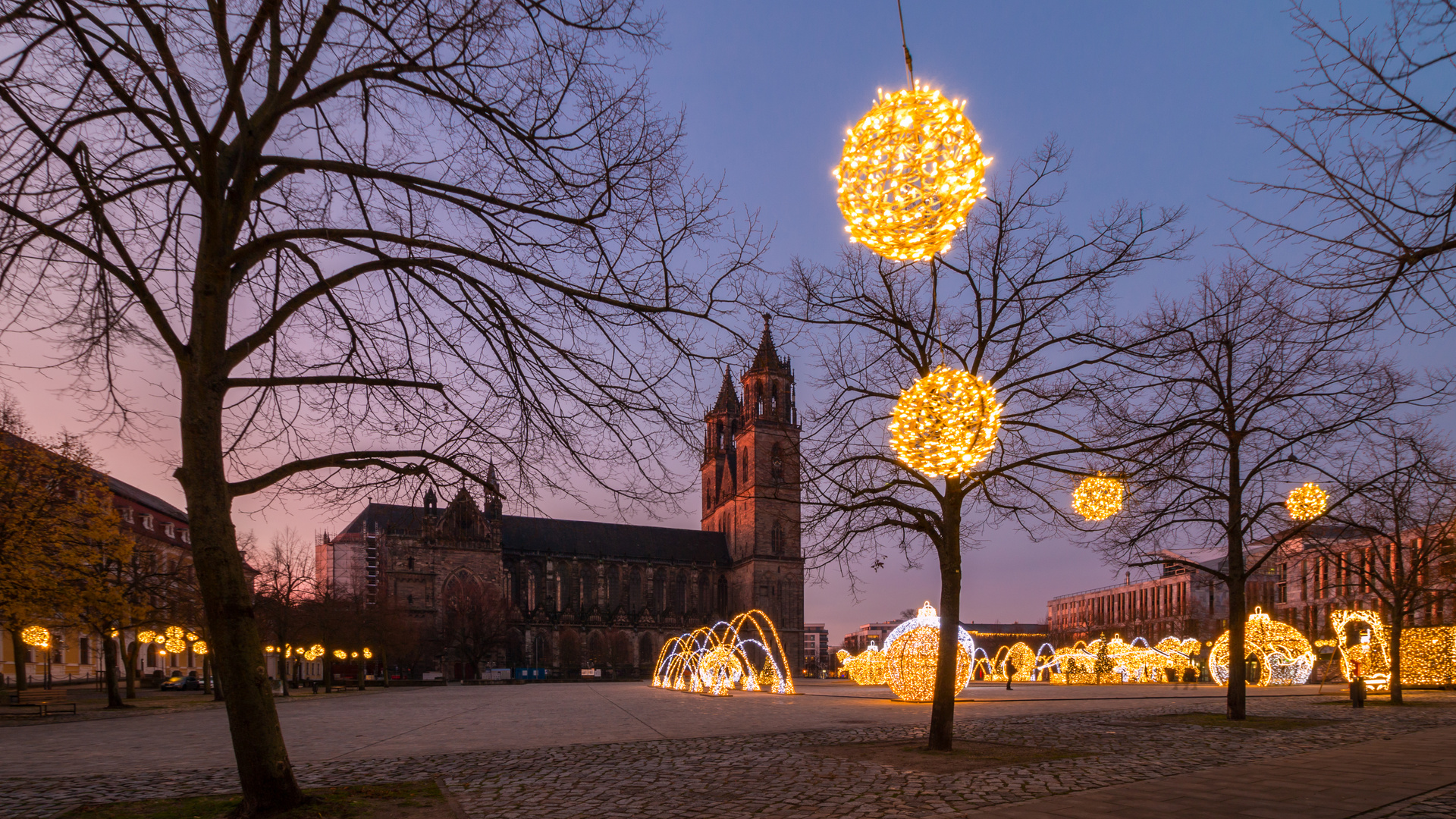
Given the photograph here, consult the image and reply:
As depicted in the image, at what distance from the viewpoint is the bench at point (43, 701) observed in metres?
23.0

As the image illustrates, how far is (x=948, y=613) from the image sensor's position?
1122cm

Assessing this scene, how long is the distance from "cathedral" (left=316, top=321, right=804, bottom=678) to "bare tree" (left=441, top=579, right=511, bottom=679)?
45 cm

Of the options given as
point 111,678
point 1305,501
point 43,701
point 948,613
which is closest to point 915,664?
point 1305,501

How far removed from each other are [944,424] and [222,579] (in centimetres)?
577

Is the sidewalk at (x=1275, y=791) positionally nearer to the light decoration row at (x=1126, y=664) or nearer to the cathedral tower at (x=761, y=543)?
the light decoration row at (x=1126, y=664)

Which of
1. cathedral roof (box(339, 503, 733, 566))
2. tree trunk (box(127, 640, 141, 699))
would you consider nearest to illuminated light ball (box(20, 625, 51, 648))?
tree trunk (box(127, 640, 141, 699))

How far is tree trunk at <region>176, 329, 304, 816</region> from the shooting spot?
6383 mm

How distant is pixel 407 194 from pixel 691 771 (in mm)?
6152

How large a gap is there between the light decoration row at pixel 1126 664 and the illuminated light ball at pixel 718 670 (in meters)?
18.7

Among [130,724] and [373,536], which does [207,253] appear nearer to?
[130,724]

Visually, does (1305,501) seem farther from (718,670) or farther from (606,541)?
(606,541)

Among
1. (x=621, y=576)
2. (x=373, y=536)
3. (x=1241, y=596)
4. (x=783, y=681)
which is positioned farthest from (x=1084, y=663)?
(x=373, y=536)

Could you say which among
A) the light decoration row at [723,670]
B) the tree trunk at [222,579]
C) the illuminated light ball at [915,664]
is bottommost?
the light decoration row at [723,670]

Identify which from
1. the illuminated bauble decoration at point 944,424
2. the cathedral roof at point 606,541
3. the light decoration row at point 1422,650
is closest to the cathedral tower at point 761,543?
the cathedral roof at point 606,541
